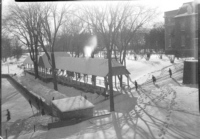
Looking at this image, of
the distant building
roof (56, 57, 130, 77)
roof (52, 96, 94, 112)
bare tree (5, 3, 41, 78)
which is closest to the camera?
roof (52, 96, 94, 112)

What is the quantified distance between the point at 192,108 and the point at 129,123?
402 centimetres

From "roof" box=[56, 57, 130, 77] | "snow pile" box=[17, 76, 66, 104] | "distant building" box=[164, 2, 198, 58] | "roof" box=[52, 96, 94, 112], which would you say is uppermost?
"distant building" box=[164, 2, 198, 58]

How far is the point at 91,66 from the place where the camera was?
22.8 m

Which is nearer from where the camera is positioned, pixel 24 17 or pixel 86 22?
pixel 86 22

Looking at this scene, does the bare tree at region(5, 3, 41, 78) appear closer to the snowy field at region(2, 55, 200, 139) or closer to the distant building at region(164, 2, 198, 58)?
the snowy field at region(2, 55, 200, 139)

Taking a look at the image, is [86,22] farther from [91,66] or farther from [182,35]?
[182,35]

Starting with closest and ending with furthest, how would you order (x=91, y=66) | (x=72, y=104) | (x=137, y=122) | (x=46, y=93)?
(x=137, y=122), (x=72, y=104), (x=46, y=93), (x=91, y=66)

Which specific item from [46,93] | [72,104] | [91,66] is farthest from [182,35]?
[72,104]

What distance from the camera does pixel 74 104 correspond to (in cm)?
1276

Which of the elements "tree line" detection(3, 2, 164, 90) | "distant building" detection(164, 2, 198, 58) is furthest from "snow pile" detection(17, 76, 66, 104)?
"distant building" detection(164, 2, 198, 58)

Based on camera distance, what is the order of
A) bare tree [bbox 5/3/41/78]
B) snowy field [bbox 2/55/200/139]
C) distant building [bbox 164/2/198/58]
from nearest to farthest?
snowy field [bbox 2/55/200/139]
bare tree [bbox 5/3/41/78]
distant building [bbox 164/2/198/58]

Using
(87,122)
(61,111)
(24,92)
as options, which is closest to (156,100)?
(87,122)

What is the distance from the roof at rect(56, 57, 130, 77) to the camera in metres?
19.9

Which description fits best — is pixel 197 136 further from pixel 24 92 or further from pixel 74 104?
pixel 24 92
